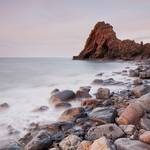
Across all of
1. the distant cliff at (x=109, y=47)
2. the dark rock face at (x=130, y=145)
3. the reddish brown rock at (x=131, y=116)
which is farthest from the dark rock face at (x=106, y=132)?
the distant cliff at (x=109, y=47)

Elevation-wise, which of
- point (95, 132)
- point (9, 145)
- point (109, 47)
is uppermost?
point (109, 47)

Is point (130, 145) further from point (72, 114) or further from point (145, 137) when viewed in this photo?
point (72, 114)

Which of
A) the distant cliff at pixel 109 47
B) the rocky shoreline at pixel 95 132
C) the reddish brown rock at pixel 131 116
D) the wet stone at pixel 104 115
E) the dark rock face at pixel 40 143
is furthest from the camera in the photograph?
the distant cliff at pixel 109 47

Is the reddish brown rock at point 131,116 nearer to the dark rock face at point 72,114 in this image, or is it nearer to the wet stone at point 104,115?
the wet stone at point 104,115

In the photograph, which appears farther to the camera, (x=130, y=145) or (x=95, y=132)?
(x=95, y=132)

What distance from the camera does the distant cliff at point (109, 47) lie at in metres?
71.0

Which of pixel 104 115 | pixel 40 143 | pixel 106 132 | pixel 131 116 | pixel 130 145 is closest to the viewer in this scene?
pixel 130 145

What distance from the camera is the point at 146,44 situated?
72.4m

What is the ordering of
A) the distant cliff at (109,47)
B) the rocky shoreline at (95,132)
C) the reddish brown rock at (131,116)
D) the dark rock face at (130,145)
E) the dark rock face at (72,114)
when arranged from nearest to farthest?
the dark rock face at (130,145), the rocky shoreline at (95,132), the reddish brown rock at (131,116), the dark rock face at (72,114), the distant cliff at (109,47)

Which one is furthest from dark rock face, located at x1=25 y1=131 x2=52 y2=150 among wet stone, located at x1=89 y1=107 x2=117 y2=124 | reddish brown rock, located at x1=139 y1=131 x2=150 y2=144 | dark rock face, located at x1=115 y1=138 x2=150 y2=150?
reddish brown rock, located at x1=139 y1=131 x2=150 y2=144

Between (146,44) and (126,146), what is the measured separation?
70047mm

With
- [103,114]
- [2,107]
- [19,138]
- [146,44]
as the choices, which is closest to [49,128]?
[19,138]

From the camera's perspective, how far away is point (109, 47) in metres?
73.6

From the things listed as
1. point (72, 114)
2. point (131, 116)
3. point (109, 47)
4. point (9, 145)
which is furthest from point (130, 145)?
point (109, 47)
